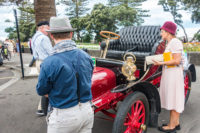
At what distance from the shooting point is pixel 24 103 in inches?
172

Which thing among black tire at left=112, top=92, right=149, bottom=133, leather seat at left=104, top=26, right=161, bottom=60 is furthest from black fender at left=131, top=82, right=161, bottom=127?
leather seat at left=104, top=26, right=161, bottom=60

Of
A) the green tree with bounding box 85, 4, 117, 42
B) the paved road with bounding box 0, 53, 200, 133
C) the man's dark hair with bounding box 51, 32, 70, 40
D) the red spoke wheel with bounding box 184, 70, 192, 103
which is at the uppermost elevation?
the green tree with bounding box 85, 4, 117, 42

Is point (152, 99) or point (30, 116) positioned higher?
point (152, 99)

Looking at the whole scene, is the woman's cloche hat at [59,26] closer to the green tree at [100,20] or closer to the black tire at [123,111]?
the black tire at [123,111]

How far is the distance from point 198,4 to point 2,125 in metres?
30.6

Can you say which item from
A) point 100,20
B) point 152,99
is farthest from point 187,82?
point 100,20

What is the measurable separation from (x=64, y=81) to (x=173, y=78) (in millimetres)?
1862

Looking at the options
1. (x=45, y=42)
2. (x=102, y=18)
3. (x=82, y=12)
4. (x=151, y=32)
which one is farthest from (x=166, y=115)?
(x=82, y=12)

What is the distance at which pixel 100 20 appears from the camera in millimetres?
29594

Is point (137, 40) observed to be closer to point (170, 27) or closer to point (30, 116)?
point (170, 27)

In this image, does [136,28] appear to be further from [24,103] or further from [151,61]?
[24,103]

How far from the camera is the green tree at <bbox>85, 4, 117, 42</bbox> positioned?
29031 mm

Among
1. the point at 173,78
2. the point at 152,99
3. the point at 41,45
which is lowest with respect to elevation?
the point at 152,99

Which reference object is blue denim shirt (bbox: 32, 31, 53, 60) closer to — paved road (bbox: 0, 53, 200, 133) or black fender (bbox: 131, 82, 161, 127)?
paved road (bbox: 0, 53, 200, 133)
